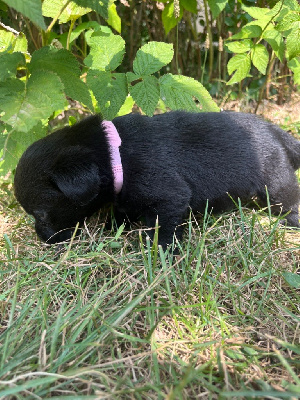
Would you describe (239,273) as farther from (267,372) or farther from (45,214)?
(45,214)

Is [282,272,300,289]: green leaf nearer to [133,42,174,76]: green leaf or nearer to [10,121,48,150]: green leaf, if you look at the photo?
[133,42,174,76]: green leaf

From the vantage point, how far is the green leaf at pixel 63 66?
2.00m

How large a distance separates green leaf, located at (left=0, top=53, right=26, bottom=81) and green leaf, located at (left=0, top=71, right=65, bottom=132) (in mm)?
35

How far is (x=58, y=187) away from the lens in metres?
2.05

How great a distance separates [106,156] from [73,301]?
0.84 m

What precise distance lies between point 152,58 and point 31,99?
80 cm

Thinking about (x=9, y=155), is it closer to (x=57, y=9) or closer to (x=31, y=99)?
(x=31, y=99)

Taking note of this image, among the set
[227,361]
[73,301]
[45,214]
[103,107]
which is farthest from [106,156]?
[227,361]

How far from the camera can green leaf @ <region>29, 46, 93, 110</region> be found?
78.9 inches

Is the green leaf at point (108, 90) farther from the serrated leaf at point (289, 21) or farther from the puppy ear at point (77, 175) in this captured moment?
the serrated leaf at point (289, 21)

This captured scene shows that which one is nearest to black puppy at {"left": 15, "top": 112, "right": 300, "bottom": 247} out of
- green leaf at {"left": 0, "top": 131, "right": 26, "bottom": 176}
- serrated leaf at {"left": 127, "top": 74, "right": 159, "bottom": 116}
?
green leaf at {"left": 0, "top": 131, "right": 26, "bottom": 176}

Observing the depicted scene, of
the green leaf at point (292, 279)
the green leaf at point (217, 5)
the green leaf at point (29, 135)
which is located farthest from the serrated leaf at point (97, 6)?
the green leaf at point (217, 5)

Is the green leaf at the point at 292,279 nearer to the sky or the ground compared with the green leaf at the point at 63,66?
nearer to the ground

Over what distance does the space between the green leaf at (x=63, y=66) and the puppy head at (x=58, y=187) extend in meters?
0.30
